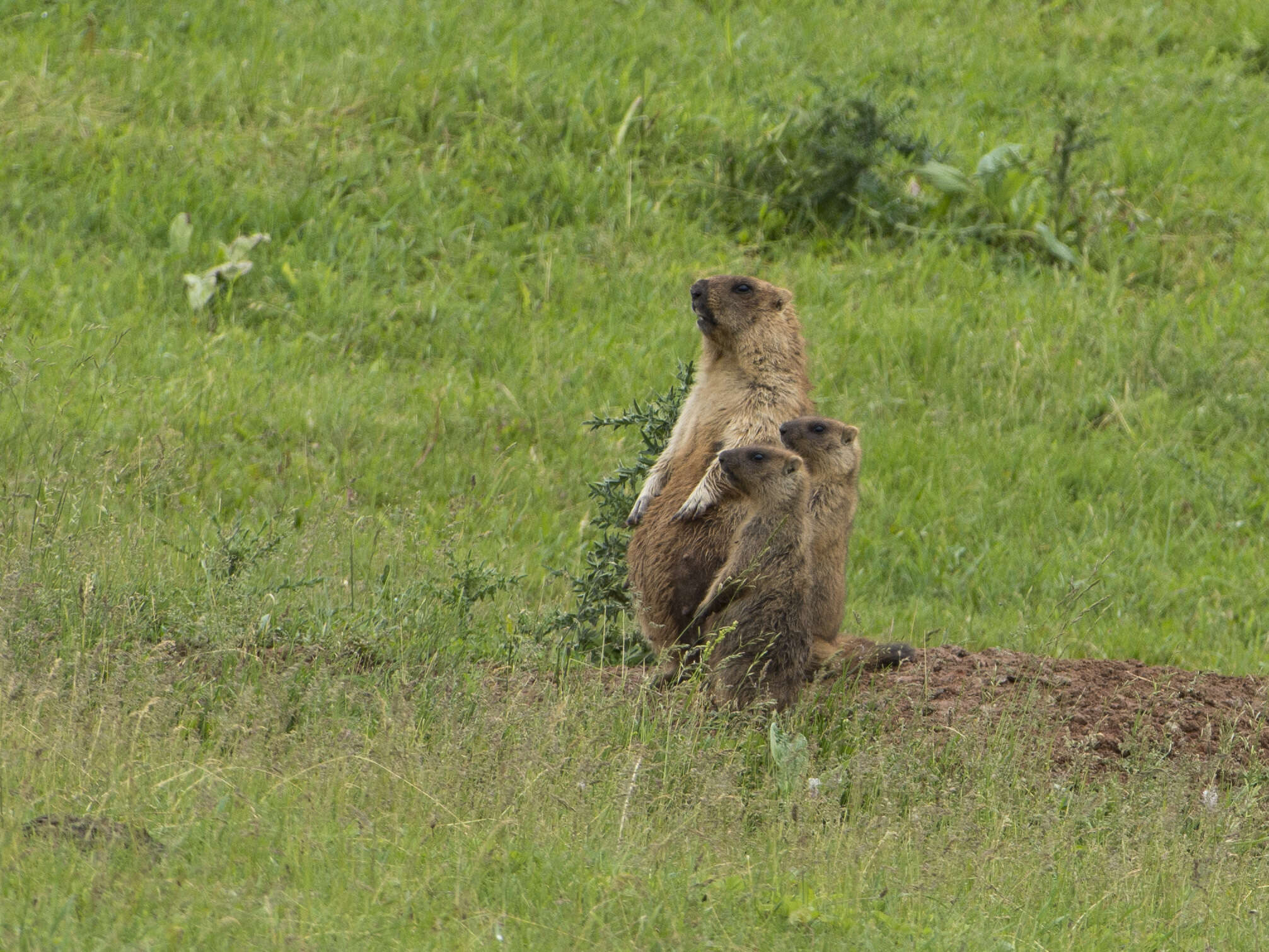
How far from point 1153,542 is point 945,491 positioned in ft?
3.98

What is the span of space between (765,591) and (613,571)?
105 cm

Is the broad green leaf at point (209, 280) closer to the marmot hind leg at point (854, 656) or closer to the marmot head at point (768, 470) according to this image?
the marmot head at point (768, 470)

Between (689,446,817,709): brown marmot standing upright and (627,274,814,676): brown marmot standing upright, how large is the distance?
0.22 m

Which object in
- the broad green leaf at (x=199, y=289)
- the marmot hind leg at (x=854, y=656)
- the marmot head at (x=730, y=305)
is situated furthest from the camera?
the broad green leaf at (x=199, y=289)

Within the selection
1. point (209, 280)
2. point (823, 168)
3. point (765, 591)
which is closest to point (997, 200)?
point (823, 168)

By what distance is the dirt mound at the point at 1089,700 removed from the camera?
6.21 meters

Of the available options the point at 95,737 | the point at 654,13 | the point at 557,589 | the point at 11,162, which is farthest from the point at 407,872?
the point at 654,13

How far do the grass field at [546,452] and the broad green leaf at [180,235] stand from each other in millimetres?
93

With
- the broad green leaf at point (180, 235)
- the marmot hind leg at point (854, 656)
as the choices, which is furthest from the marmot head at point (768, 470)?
the broad green leaf at point (180, 235)

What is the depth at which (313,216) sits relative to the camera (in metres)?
10.7

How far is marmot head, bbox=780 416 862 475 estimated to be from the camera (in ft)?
21.8

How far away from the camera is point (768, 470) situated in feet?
20.2

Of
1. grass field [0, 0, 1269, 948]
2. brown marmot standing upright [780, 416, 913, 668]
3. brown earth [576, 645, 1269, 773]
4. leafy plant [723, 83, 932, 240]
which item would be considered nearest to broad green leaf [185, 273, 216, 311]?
grass field [0, 0, 1269, 948]

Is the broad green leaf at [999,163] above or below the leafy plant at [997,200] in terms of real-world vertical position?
above
